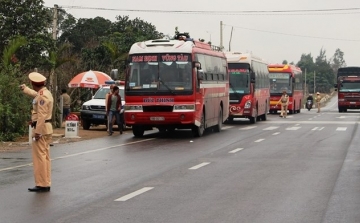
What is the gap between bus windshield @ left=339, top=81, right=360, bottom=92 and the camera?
192ft

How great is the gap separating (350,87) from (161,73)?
36.8 meters

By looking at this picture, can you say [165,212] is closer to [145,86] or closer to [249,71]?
[145,86]

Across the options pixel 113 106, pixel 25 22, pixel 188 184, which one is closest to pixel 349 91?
pixel 25 22

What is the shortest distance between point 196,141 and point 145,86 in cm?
249

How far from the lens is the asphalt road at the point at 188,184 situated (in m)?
9.88

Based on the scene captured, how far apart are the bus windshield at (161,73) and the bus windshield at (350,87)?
3599 cm

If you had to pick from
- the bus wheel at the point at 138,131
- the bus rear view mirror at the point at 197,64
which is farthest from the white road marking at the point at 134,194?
the bus wheel at the point at 138,131

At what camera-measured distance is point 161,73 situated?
80.6ft

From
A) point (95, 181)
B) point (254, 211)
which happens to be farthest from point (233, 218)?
point (95, 181)

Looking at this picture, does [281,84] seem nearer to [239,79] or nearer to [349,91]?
[349,91]

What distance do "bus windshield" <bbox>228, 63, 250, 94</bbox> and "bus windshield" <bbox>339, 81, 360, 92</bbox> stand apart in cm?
2451

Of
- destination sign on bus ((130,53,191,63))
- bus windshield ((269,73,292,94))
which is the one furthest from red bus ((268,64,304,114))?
destination sign on bus ((130,53,191,63))

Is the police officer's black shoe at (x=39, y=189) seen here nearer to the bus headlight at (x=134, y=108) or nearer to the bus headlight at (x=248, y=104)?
the bus headlight at (x=134, y=108)

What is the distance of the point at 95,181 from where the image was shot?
43.8 feet
